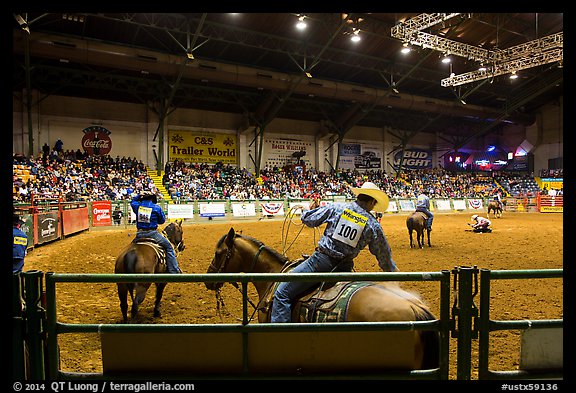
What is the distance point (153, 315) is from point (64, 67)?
75.8 ft

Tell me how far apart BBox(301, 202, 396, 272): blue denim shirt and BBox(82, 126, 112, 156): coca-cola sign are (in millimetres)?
26460

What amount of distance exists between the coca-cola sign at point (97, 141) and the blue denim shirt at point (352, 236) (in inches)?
1042

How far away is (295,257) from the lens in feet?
32.2

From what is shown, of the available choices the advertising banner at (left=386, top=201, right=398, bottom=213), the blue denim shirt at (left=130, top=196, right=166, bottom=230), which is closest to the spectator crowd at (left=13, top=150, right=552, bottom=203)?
the advertising banner at (left=386, top=201, right=398, bottom=213)

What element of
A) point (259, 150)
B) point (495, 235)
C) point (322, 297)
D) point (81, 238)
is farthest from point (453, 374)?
point (259, 150)

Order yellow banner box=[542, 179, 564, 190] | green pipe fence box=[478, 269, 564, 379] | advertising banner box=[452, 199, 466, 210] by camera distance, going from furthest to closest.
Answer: yellow banner box=[542, 179, 564, 190] < advertising banner box=[452, 199, 466, 210] < green pipe fence box=[478, 269, 564, 379]

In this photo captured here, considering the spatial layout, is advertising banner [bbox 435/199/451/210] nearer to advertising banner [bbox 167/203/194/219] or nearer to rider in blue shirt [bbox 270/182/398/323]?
advertising banner [bbox 167/203/194/219]

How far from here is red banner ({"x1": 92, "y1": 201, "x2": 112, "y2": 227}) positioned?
16.7 metres

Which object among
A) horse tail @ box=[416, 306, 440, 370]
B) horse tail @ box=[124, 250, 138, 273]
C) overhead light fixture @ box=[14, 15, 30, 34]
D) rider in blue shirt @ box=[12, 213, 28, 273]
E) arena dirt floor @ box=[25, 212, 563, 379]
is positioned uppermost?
overhead light fixture @ box=[14, 15, 30, 34]

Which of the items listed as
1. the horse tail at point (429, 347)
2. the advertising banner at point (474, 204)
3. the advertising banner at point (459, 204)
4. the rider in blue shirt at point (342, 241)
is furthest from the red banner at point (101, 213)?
the advertising banner at point (474, 204)

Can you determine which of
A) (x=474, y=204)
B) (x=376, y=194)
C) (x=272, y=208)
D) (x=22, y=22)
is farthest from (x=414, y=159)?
(x=376, y=194)

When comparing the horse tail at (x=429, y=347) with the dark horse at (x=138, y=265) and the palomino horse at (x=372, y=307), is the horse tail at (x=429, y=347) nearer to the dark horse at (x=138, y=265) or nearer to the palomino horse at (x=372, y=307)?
the palomino horse at (x=372, y=307)

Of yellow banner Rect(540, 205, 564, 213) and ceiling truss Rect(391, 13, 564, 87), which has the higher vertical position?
ceiling truss Rect(391, 13, 564, 87)
